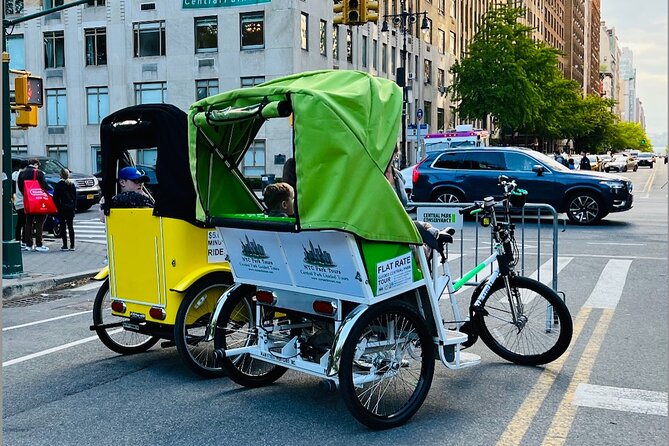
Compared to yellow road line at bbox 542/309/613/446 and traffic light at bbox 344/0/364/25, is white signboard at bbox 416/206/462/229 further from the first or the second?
traffic light at bbox 344/0/364/25

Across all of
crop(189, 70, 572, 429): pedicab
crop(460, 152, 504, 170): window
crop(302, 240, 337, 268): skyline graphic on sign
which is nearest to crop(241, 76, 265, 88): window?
crop(460, 152, 504, 170): window

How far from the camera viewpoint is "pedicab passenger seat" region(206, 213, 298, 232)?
17.1 feet

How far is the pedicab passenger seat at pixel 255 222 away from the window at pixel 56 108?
148ft

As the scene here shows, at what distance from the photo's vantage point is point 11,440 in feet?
16.5

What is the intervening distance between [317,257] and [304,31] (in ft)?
132

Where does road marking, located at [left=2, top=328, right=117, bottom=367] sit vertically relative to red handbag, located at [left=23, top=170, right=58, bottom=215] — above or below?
below

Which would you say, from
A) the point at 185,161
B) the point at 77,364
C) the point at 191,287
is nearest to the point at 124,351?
Result: the point at 77,364

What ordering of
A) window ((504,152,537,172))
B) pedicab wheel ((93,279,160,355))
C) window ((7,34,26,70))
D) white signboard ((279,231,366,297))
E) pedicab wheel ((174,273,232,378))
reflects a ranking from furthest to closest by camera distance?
window ((7,34,26,70)) → window ((504,152,537,172)) → pedicab wheel ((93,279,160,355)) → pedicab wheel ((174,273,232,378)) → white signboard ((279,231,366,297))

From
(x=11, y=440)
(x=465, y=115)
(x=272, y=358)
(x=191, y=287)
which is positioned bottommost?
(x=11, y=440)

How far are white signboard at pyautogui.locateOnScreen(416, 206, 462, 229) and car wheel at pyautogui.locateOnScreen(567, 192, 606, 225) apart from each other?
12991mm

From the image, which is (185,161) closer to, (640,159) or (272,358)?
(272,358)

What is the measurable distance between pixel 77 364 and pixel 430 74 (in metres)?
59.3

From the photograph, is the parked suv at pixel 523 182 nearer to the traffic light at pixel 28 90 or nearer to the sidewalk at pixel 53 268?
the sidewalk at pixel 53 268

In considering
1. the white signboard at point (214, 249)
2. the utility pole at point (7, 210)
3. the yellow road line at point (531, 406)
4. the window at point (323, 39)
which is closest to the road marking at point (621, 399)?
the yellow road line at point (531, 406)
